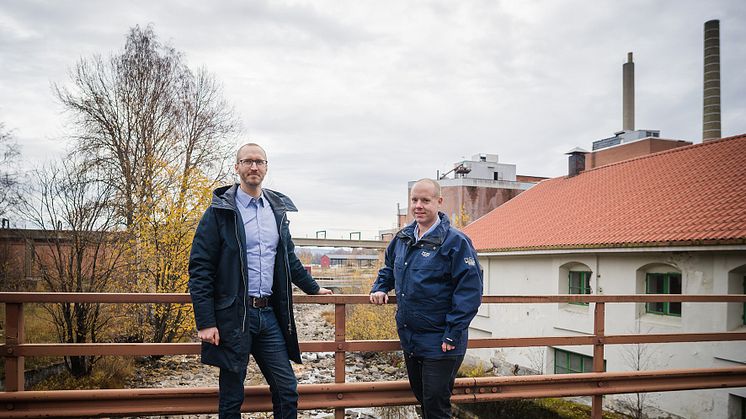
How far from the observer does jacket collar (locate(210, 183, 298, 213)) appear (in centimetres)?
308

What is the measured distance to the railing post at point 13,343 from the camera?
3350 mm

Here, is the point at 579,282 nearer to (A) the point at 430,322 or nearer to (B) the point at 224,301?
(A) the point at 430,322

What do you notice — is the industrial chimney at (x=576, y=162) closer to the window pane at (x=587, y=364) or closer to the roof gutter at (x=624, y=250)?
the roof gutter at (x=624, y=250)

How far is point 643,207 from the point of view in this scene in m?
15.2

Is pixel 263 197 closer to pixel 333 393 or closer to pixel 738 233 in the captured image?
pixel 333 393

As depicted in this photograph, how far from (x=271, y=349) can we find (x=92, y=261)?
12863 millimetres

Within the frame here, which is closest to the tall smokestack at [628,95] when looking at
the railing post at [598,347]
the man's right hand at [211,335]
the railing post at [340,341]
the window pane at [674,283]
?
the window pane at [674,283]

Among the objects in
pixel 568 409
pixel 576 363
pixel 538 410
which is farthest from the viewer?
pixel 576 363

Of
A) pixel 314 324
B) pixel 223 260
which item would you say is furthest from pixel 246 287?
pixel 314 324

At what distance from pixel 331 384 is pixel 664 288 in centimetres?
1218

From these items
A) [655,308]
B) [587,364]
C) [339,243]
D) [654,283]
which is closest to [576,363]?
[587,364]

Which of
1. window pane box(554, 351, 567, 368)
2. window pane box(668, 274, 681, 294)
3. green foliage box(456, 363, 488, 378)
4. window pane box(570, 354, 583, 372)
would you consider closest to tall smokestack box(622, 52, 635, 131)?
green foliage box(456, 363, 488, 378)

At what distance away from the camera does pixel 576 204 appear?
63.0ft

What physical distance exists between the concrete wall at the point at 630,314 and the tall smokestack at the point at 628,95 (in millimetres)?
25185
